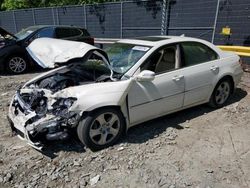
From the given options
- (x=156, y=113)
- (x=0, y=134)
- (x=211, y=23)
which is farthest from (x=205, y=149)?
(x=211, y=23)

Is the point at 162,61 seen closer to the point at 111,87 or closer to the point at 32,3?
the point at 111,87

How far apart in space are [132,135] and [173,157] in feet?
2.68

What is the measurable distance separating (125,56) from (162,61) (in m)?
0.63

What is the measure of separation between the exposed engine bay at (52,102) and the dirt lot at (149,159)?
0.40 m

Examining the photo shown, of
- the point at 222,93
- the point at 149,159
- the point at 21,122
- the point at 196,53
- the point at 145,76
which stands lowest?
the point at 149,159

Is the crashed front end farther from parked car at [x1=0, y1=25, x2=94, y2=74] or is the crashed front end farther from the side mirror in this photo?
parked car at [x1=0, y1=25, x2=94, y2=74]

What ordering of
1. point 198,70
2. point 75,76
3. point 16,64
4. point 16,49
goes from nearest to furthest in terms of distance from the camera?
point 75,76 < point 198,70 < point 16,49 < point 16,64

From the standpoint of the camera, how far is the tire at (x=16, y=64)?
834 centimetres

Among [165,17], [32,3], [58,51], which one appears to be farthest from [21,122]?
[32,3]

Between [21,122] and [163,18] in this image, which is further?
[163,18]

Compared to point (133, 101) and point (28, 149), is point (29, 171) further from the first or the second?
point (133, 101)

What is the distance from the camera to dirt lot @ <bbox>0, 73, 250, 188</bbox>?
3.13 meters

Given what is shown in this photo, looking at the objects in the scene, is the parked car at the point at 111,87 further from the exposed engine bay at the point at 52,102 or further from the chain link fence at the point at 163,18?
the chain link fence at the point at 163,18

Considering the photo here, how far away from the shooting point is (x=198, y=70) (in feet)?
14.8
